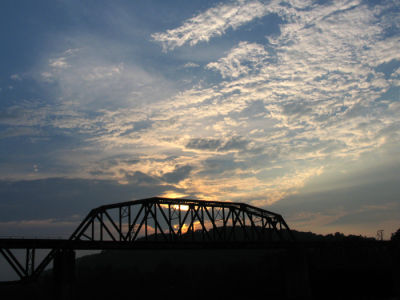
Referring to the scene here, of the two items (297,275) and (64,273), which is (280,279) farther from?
(64,273)

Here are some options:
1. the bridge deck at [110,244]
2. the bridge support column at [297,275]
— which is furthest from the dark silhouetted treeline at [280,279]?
the bridge deck at [110,244]

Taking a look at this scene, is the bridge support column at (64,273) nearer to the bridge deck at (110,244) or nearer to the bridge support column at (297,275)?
the bridge deck at (110,244)

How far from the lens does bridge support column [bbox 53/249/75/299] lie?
1527 inches

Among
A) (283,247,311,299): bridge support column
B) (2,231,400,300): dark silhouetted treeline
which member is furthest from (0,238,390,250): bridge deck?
(283,247,311,299): bridge support column

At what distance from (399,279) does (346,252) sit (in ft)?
169

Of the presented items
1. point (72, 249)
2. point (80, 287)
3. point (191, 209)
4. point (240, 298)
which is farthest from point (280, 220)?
point (80, 287)

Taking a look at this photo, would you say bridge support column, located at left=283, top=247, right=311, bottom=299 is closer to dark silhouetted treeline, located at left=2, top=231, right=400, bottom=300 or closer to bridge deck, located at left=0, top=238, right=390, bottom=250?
dark silhouetted treeline, located at left=2, top=231, right=400, bottom=300

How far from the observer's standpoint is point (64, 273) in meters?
39.9

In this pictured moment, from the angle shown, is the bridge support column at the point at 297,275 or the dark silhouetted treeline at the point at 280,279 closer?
the bridge support column at the point at 297,275

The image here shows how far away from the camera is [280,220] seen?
2470 inches

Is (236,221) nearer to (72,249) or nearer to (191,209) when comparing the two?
(191,209)

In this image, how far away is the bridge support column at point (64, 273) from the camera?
38781mm

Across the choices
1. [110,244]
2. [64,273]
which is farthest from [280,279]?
[64,273]

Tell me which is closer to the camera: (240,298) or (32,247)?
(32,247)
